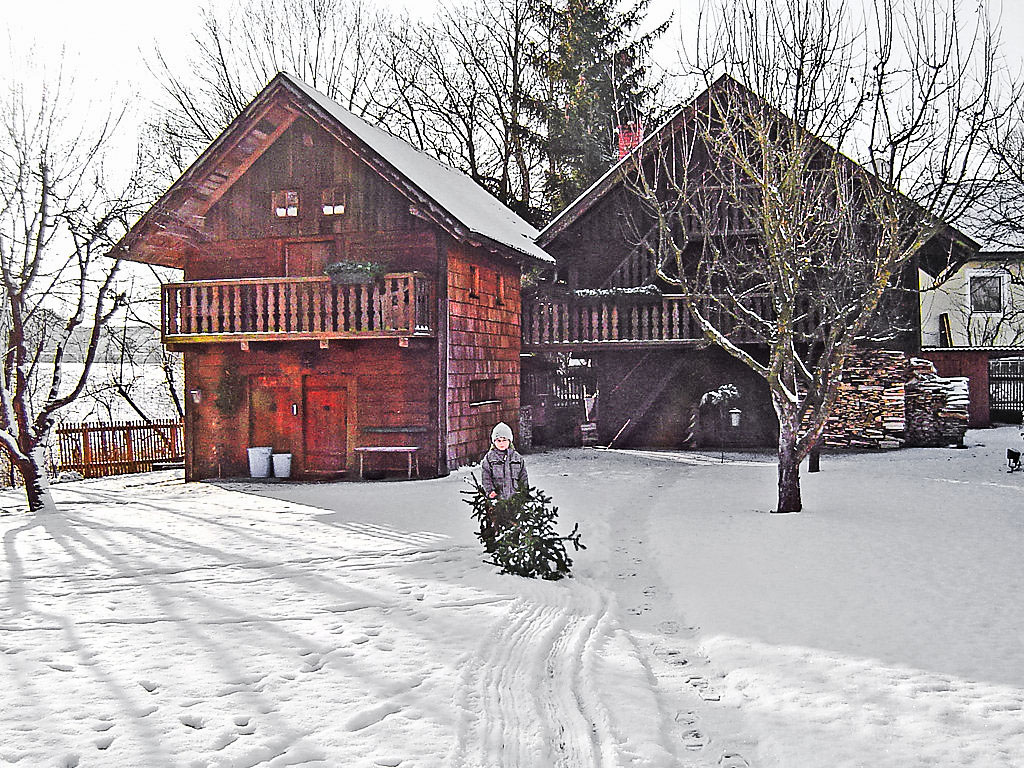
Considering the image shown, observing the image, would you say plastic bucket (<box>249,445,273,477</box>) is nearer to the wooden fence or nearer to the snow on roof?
the wooden fence

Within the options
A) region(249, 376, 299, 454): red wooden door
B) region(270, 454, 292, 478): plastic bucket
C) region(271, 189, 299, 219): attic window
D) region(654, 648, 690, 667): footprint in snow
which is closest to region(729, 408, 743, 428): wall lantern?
region(249, 376, 299, 454): red wooden door

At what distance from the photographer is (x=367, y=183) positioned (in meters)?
19.2

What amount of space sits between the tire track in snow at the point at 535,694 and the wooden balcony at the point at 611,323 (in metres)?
14.3

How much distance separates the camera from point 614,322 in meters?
22.8

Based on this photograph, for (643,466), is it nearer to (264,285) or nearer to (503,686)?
(264,285)

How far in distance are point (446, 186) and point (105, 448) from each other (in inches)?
448

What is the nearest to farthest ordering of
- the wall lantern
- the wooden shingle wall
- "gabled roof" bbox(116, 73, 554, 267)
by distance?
"gabled roof" bbox(116, 73, 554, 267) → the wooden shingle wall → the wall lantern

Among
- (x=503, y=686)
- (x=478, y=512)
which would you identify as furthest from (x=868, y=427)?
(x=503, y=686)

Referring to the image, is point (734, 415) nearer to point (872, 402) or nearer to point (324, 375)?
point (872, 402)

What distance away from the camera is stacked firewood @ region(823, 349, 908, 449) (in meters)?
22.3

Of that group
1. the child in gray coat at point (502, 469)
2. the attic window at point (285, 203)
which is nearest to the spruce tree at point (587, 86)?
the attic window at point (285, 203)

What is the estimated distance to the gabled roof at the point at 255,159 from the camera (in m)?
18.3

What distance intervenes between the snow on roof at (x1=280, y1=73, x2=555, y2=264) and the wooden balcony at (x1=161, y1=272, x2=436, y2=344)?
6.54 feet

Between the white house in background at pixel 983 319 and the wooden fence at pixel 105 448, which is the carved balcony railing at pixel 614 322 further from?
A: the white house in background at pixel 983 319
